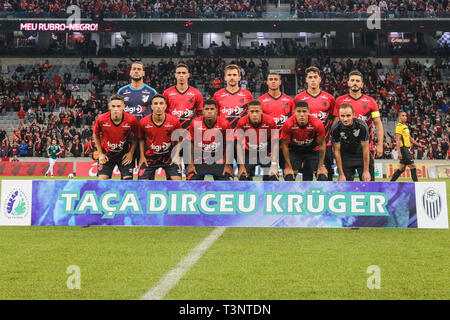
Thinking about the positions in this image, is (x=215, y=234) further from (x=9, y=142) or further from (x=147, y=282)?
(x=9, y=142)

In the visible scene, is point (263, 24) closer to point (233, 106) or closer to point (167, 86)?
point (167, 86)

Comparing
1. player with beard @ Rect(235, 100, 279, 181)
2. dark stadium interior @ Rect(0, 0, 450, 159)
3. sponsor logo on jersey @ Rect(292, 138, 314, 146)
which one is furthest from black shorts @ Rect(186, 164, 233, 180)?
dark stadium interior @ Rect(0, 0, 450, 159)

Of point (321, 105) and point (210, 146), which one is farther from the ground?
point (321, 105)

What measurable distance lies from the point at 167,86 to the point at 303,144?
81.9 feet

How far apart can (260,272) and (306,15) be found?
31171 millimetres

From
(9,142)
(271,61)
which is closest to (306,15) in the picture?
(271,61)

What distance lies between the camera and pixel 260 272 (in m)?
5.02

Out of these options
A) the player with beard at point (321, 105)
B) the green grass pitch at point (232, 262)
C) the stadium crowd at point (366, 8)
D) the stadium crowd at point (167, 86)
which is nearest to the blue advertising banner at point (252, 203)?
the green grass pitch at point (232, 262)

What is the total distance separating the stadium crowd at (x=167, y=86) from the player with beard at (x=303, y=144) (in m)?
17.3

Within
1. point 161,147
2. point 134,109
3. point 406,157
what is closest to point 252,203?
point 161,147

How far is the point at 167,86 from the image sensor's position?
107 ft

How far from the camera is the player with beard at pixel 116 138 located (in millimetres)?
8625
